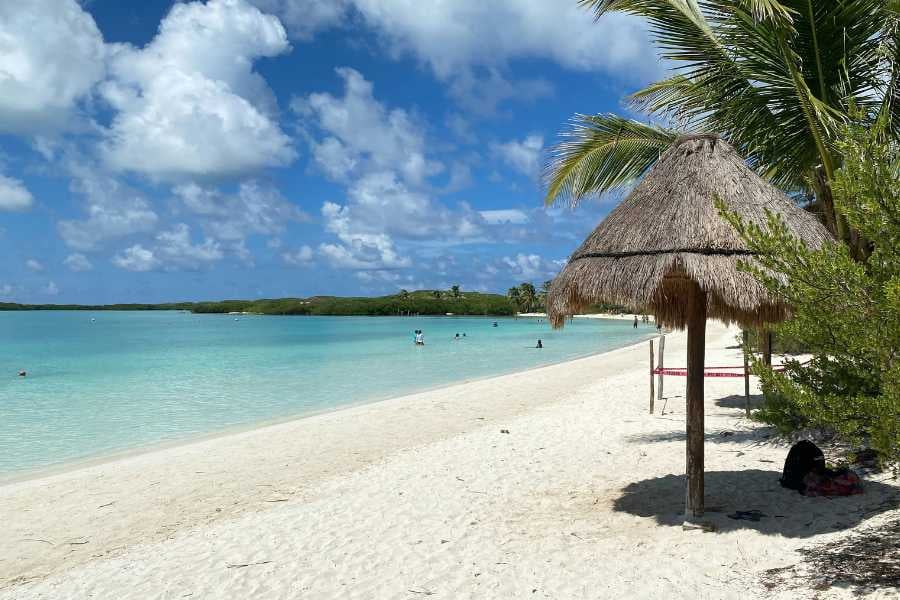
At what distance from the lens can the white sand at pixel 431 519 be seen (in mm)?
4227

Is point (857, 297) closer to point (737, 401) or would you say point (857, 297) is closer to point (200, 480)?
point (200, 480)

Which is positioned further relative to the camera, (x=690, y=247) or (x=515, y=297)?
(x=515, y=297)

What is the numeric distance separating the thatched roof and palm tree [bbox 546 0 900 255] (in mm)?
1008

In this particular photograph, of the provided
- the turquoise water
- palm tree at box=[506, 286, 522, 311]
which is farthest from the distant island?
the turquoise water

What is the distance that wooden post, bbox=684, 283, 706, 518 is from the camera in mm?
4617

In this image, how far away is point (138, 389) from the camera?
19609 mm

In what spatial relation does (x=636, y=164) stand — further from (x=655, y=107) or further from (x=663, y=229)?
(x=663, y=229)

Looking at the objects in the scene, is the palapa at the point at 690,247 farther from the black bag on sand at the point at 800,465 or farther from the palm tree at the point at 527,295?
the palm tree at the point at 527,295

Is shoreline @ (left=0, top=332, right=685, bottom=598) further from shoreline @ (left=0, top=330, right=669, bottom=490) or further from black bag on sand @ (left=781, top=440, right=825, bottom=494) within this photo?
black bag on sand @ (left=781, top=440, right=825, bottom=494)

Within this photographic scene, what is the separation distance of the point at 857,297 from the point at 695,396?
5.75ft

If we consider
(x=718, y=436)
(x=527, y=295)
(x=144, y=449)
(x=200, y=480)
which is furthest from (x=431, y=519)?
(x=527, y=295)

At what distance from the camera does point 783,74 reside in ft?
19.3

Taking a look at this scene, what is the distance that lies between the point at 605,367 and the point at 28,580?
64.2 ft

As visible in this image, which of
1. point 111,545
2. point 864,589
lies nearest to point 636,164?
point 864,589
